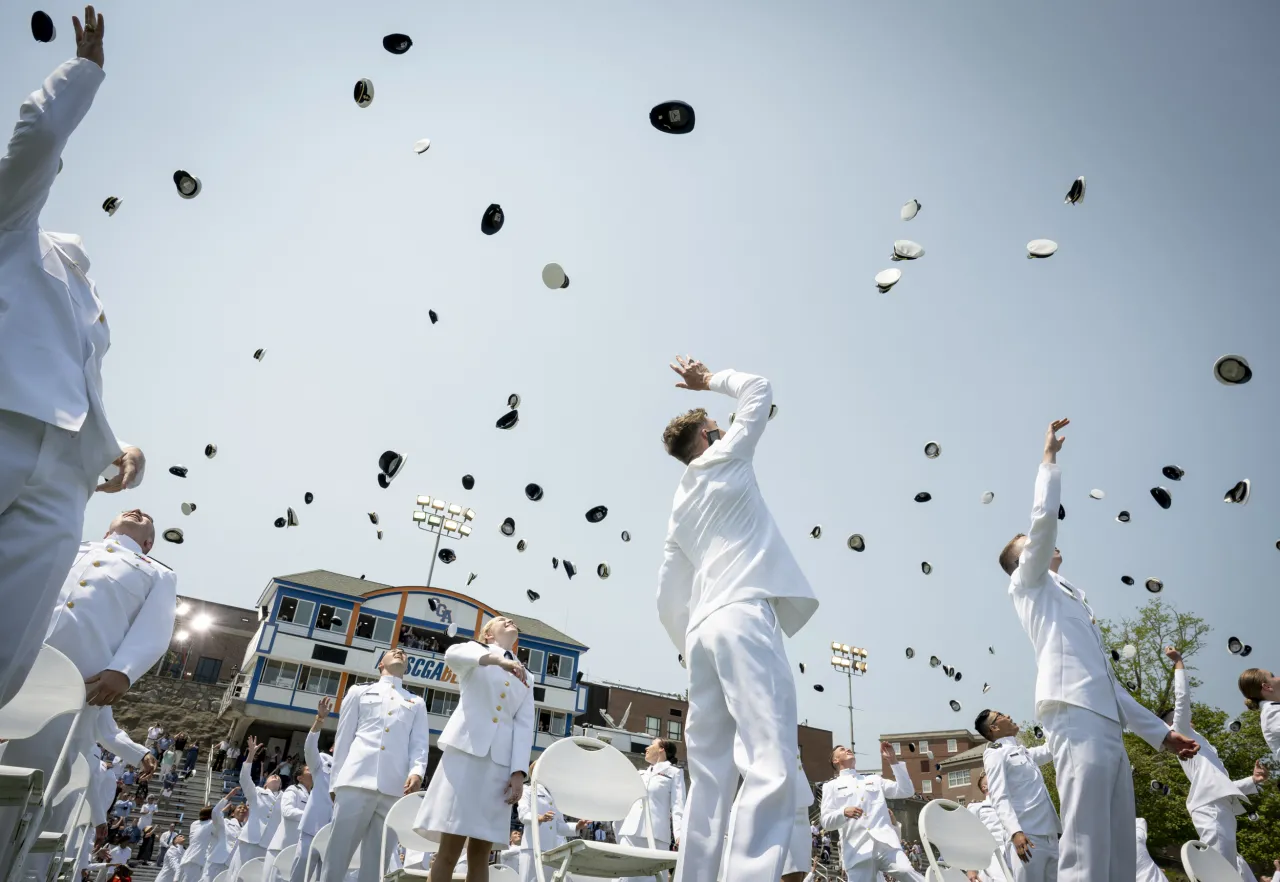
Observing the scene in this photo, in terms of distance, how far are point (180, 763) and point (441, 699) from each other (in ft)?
46.2

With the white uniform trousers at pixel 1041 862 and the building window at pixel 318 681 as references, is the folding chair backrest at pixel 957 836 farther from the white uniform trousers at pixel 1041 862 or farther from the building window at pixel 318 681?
the building window at pixel 318 681

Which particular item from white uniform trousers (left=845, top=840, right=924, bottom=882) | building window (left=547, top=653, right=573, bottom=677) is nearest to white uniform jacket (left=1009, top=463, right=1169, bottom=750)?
white uniform trousers (left=845, top=840, right=924, bottom=882)

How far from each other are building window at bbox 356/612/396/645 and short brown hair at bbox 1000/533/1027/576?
148ft

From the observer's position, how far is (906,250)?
813 cm

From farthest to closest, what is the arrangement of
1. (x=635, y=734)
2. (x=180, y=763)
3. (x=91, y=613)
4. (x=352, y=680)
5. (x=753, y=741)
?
(x=635, y=734) < (x=352, y=680) < (x=180, y=763) < (x=91, y=613) < (x=753, y=741)

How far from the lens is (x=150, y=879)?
20688 mm

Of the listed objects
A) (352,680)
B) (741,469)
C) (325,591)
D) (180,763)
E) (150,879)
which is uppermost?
(325,591)

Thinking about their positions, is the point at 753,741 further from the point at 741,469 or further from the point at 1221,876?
the point at 1221,876

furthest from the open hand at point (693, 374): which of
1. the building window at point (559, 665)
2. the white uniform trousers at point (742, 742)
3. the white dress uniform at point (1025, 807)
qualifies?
the building window at point (559, 665)

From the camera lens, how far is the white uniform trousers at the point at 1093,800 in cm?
384

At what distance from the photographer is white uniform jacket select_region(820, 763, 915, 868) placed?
9.26 metres

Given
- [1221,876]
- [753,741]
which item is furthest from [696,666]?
[1221,876]

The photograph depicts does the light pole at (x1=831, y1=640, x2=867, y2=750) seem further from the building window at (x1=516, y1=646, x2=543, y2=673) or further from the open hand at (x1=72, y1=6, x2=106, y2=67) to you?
the open hand at (x1=72, y1=6, x2=106, y2=67)

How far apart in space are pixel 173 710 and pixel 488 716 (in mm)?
48687
